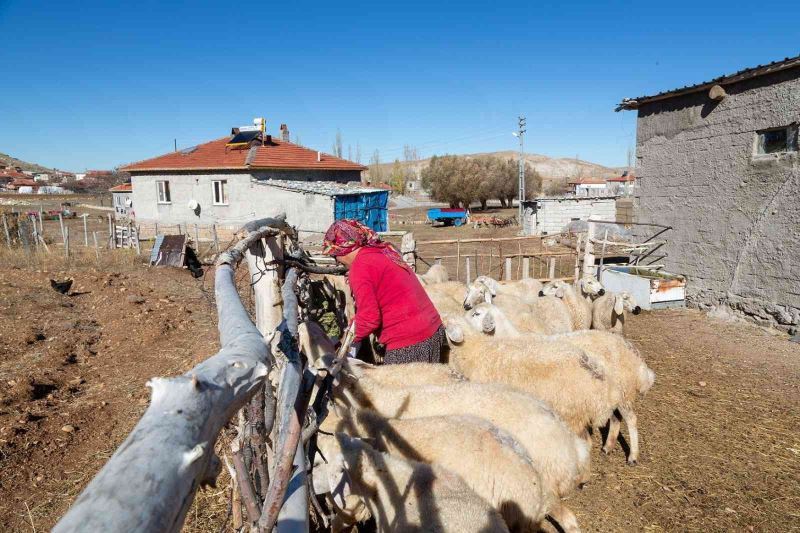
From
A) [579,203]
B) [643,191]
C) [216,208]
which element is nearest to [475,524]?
[643,191]

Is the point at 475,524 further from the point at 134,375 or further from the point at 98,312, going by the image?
the point at 98,312

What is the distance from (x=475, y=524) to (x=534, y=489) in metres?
0.62

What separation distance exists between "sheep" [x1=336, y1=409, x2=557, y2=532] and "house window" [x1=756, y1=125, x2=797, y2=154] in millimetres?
8892

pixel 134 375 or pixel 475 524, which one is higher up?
pixel 475 524

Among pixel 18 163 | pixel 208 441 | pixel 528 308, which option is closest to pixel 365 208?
pixel 528 308

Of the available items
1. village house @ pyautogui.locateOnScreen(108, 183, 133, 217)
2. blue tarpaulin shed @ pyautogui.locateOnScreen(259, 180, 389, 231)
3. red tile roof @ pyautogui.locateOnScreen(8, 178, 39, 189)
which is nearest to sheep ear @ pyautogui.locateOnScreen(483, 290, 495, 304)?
blue tarpaulin shed @ pyautogui.locateOnScreen(259, 180, 389, 231)

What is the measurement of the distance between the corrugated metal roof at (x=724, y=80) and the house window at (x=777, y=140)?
3.48 ft

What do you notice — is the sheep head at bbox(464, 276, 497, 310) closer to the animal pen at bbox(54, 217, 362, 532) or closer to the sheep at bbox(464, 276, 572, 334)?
the sheep at bbox(464, 276, 572, 334)

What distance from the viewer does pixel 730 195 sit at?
387 inches

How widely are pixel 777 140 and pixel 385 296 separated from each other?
9143 millimetres

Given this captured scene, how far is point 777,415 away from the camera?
5840 mm

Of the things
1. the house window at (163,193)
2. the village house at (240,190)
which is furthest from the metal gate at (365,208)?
the house window at (163,193)

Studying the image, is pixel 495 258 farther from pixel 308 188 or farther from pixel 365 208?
pixel 308 188

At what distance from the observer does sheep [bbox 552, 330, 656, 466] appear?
4977 mm
